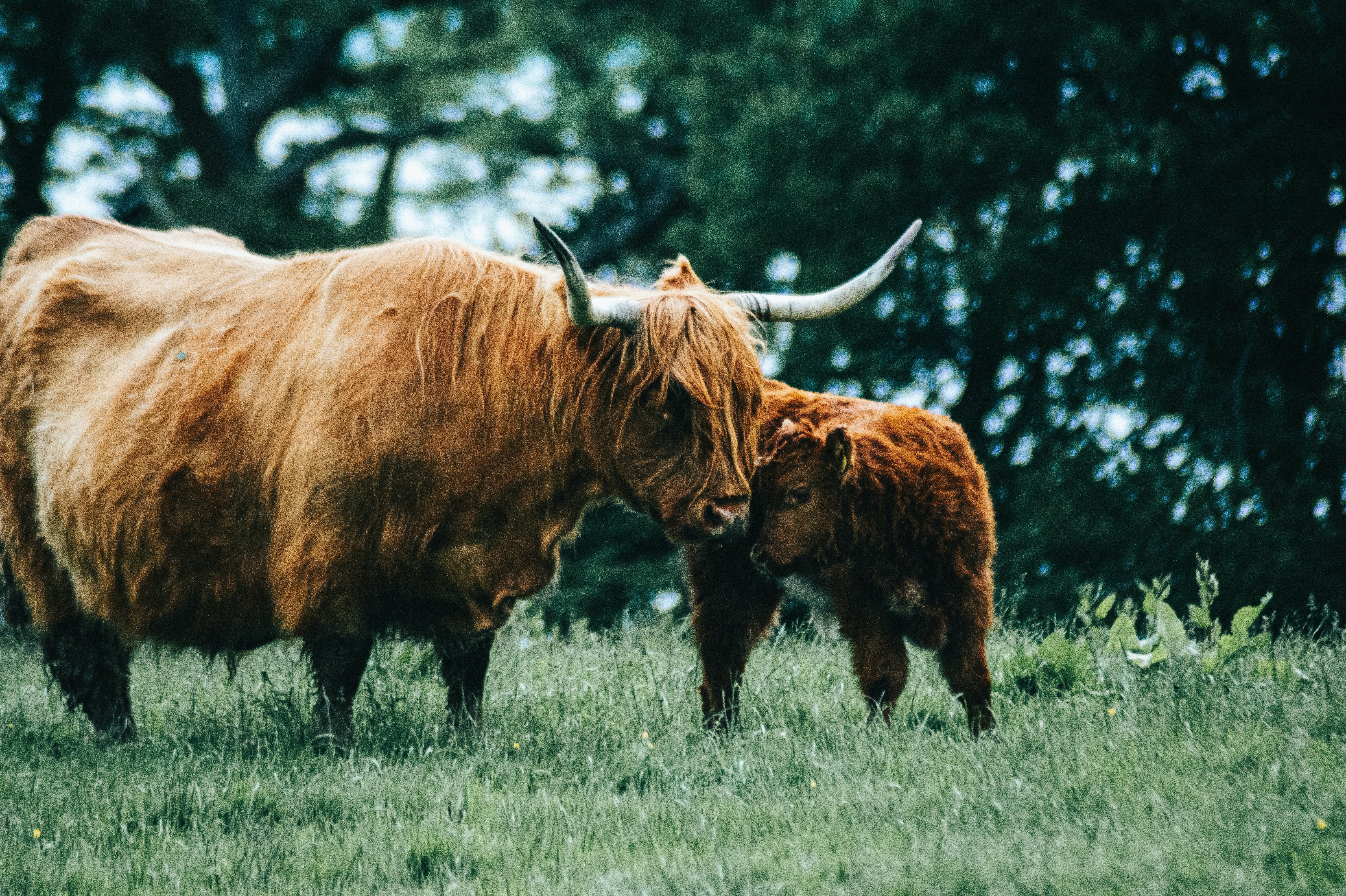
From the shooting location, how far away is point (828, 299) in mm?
4395

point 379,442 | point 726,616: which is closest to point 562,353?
point 379,442

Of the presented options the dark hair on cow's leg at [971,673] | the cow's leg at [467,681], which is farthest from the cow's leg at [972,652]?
the cow's leg at [467,681]

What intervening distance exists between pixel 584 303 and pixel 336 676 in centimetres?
154

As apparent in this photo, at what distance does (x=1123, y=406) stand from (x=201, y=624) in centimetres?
741

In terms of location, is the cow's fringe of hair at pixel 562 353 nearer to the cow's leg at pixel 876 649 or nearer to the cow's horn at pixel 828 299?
the cow's horn at pixel 828 299

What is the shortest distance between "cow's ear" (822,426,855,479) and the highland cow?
28 cm

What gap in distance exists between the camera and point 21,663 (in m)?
7.64

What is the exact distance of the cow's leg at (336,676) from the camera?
3.96 meters

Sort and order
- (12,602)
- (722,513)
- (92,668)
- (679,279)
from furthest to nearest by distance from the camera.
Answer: (12,602), (92,668), (679,279), (722,513)

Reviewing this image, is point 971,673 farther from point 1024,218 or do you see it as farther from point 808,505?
point 1024,218

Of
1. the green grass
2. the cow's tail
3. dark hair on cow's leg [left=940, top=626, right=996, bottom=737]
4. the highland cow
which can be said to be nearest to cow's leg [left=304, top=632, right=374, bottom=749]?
the highland cow

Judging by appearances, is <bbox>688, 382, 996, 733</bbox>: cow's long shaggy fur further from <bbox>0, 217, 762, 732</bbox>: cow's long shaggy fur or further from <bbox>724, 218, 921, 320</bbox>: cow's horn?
<bbox>724, 218, 921, 320</bbox>: cow's horn

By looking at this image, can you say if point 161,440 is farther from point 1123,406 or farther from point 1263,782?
point 1123,406

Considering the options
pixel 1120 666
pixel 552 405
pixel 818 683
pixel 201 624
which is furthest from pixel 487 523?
pixel 1120 666
